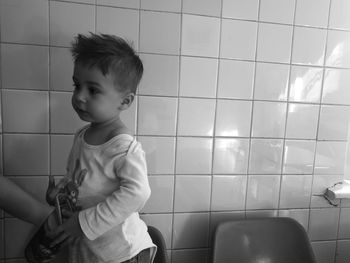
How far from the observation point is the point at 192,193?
1.20 meters

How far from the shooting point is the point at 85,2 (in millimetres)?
1033

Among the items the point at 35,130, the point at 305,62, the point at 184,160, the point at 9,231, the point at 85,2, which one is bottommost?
the point at 9,231

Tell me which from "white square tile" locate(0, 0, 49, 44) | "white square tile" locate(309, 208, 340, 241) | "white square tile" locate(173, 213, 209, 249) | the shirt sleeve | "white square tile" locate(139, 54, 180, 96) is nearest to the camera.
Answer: the shirt sleeve

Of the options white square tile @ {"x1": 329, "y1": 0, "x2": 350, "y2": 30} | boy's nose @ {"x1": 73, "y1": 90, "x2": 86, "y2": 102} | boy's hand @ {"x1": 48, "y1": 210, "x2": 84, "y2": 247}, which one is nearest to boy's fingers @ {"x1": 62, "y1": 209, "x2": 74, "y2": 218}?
boy's hand @ {"x1": 48, "y1": 210, "x2": 84, "y2": 247}

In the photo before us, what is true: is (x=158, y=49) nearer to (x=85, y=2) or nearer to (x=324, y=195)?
(x=85, y=2)

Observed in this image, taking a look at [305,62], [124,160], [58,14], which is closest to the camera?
[124,160]

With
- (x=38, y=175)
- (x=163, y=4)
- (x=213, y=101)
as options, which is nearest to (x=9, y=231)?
(x=38, y=175)

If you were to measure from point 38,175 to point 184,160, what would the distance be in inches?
21.4

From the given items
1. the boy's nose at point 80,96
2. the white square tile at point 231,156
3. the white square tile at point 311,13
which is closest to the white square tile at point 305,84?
the white square tile at point 311,13

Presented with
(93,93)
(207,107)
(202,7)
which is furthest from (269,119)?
(93,93)

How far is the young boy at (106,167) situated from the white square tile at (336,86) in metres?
0.89

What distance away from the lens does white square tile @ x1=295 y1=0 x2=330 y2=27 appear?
1.20 m

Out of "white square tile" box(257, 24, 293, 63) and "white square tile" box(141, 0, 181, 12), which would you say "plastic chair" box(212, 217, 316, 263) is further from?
"white square tile" box(141, 0, 181, 12)

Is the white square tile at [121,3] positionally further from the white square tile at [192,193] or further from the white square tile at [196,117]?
the white square tile at [192,193]
